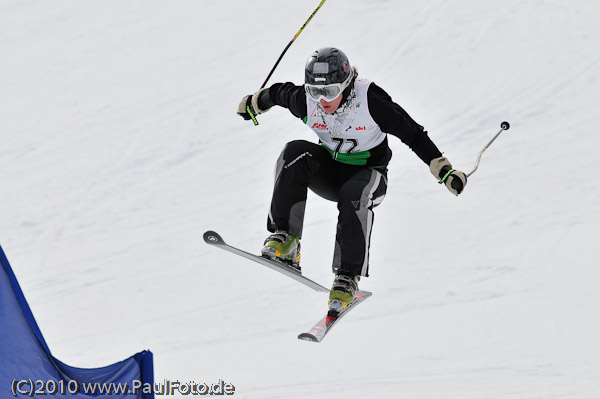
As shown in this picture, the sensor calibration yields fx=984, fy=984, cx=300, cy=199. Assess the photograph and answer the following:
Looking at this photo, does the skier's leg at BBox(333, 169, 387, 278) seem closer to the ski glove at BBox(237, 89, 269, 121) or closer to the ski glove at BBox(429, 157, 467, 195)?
the ski glove at BBox(429, 157, 467, 195)

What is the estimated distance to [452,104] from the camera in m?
10.9

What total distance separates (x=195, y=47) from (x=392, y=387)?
23.9ft

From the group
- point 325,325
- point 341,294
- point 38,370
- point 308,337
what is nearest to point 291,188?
point 341,294

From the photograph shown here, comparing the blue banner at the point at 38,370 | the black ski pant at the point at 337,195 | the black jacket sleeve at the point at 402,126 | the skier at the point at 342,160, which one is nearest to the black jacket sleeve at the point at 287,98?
the skier at the point at 342,160

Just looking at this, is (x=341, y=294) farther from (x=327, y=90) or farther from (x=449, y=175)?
(x=327, y=90)

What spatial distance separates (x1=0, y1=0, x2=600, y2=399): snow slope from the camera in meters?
6.93

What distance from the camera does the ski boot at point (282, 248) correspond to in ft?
20.5

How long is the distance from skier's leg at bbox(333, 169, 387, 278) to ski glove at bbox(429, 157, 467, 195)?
17.9 inches

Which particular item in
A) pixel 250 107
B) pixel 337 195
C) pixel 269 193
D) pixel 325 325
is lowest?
pixel 325 325

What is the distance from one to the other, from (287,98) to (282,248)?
103 cm

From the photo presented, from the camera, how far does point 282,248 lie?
6301 millimetres

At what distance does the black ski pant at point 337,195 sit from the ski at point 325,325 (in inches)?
10.5

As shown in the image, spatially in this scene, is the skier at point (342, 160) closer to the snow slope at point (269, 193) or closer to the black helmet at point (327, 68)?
the black helmet at point (327, 68)

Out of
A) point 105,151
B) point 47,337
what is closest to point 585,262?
point 47,337
